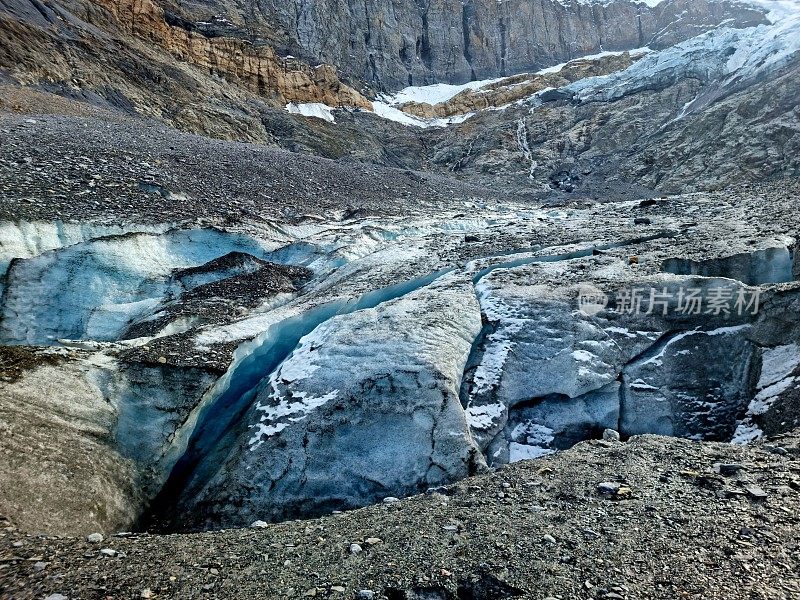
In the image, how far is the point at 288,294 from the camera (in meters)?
12.6

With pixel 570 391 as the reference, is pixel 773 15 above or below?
above

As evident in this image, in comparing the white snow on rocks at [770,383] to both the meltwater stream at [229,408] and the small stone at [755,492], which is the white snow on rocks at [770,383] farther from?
the meltwater stream at [229,408]

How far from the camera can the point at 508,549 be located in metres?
4.53

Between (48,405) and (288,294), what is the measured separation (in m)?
6.49

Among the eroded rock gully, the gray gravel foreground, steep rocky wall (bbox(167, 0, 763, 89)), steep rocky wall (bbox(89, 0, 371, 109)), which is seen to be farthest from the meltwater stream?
steep rocky wall (bbox(167, 0, 763, 89))

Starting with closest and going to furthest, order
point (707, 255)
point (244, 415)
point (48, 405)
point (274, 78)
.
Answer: point (48, 405) < point (244, 415) < point (707, 255) < point (274, 78)

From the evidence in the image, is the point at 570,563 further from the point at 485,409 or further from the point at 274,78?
the point at 274,78

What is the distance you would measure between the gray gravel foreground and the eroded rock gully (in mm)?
1285

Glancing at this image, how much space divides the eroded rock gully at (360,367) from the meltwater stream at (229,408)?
0.04 metres

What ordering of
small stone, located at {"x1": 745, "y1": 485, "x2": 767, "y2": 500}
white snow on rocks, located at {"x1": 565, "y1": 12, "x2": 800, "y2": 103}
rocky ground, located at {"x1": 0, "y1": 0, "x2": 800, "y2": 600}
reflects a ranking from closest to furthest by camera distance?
rocky ground, located at {"x1": 0, "y1": 0, "x2": 800, "y2": 600} → small stone, located at {"x1": 745, "y1": 485, "x2": 767, "y2": 500} → white snow on rocks, located at {"x1": 565, "y1": 12, "x2": 800, "y2": 103}

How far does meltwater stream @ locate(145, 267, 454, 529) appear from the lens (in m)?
7.03

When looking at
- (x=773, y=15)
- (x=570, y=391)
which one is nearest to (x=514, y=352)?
(x=570, y=391)

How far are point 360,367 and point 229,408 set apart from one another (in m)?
2.63

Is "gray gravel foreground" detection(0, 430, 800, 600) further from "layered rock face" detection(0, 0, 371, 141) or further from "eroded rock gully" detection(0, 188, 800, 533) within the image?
"layered rock face" detection(0, 0, 371, 141)
